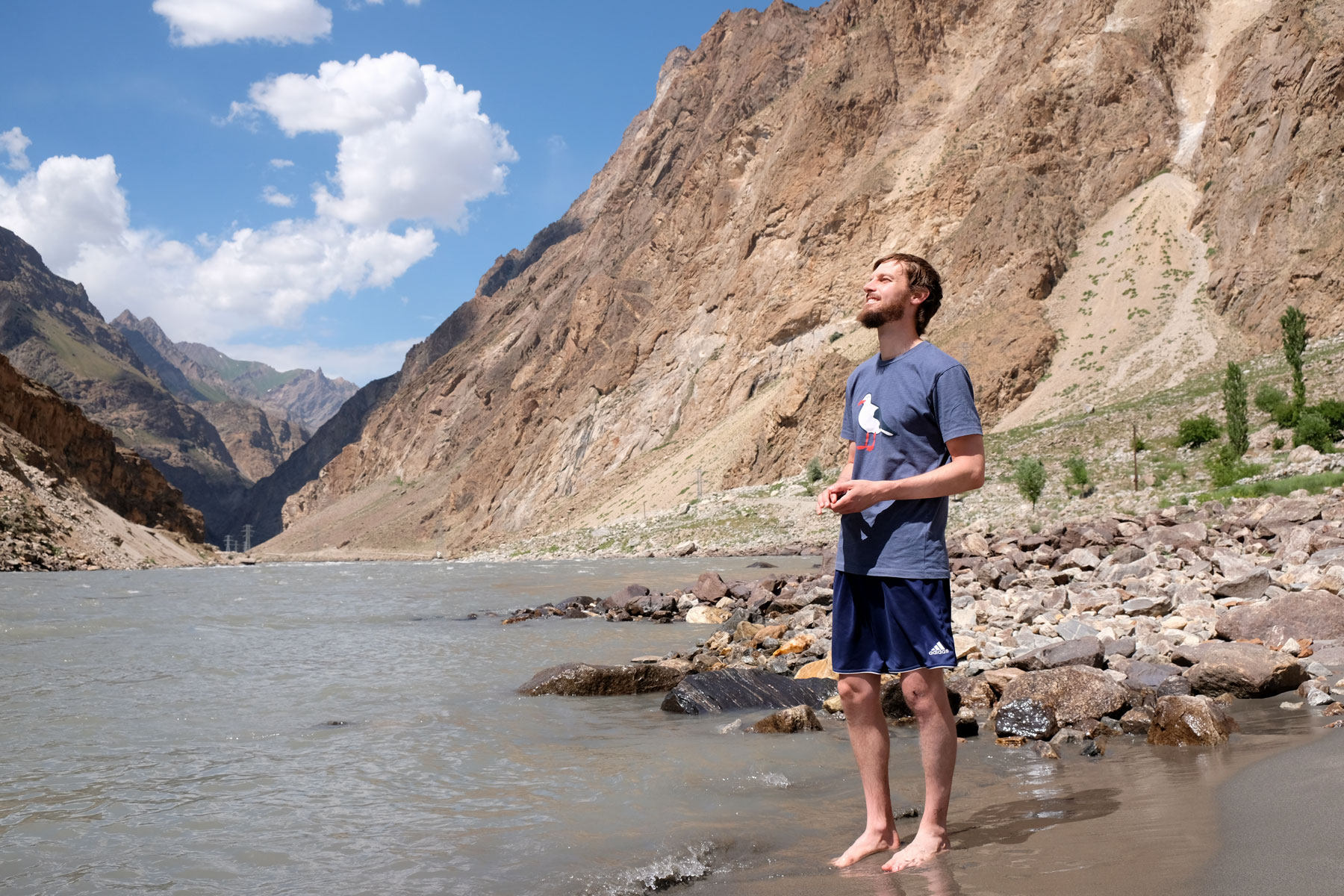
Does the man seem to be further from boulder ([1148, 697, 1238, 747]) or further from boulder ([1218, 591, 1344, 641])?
boulder ([1218, 591, 1344, 641])

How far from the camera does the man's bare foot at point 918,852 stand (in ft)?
11.1

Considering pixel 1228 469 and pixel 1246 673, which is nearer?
pixel 1246 673

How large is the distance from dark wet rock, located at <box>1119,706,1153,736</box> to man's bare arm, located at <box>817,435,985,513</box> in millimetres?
2926

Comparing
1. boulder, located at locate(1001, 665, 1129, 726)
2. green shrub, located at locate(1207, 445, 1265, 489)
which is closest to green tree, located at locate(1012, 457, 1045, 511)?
green shrub, located at locate(1207, 445, 1265, 489)

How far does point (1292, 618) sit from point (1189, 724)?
3.08m

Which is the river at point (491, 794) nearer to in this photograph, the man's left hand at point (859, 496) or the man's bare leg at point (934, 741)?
the man's bare leg at point (934, 741)

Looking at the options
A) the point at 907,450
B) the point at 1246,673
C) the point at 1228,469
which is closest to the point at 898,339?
the point at 907,450

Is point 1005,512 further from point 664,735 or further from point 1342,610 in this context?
point 664,735

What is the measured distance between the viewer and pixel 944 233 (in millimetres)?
58656

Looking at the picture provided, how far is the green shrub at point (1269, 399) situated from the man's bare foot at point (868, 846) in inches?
1259

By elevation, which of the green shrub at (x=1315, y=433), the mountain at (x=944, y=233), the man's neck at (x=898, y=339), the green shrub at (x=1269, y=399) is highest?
the mountain at (x=944, y=233)

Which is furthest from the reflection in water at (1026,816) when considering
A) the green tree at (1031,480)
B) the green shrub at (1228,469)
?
the green tree at (1031,480)

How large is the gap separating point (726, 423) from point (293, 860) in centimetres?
5803

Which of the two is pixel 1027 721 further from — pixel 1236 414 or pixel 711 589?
pixel 1236 414
